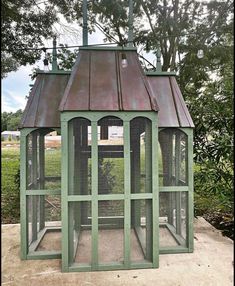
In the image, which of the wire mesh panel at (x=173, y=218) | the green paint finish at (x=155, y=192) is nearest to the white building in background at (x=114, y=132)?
the green paint finish at (x=155, y=192)

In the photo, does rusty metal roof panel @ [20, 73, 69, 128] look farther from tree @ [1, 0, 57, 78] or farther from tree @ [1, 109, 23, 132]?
tree @ [1, 0, 57, 78]

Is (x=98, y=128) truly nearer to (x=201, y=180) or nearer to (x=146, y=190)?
(x=146, y=190)

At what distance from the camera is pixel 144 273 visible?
2.52 metres

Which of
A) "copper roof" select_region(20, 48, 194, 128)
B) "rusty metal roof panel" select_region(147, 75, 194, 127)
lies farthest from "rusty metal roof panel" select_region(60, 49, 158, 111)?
"rusty metal roof panel" select_region(147, 75, 194, 127)

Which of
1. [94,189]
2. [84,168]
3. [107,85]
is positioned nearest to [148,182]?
[94,189]

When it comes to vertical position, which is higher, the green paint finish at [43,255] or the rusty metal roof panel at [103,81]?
the rusty metal roof panel at [103,81]

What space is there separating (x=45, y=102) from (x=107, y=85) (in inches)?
29.7

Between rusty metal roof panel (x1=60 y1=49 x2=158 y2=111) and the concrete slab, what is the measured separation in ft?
5.07

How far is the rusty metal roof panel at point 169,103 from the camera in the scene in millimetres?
2932

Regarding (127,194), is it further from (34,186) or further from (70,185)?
(34,186)

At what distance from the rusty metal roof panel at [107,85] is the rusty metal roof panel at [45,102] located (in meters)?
0.34

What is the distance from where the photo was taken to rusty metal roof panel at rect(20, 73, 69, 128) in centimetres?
280

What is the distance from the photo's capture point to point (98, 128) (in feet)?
8.50

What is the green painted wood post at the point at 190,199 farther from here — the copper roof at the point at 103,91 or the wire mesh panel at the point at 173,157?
the copper roof at the point at 103,91
